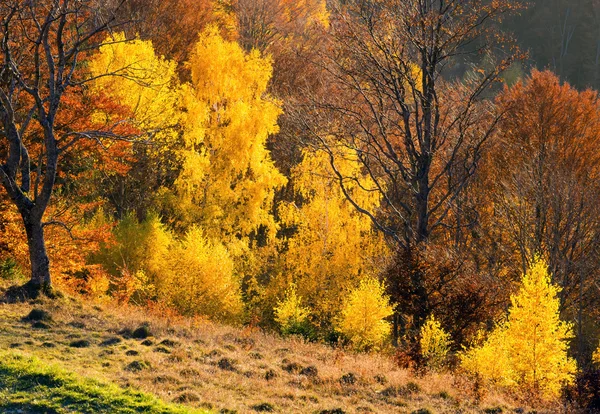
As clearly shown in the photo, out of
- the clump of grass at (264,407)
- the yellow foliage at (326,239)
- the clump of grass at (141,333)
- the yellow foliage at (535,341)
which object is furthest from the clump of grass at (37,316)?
the yellow foliage at (326,239)

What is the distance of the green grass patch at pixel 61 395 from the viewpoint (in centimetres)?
940

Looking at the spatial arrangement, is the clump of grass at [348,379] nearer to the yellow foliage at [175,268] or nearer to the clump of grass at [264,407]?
the clump of grass at [264,407]

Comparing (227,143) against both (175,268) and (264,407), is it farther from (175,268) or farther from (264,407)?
(264,407)

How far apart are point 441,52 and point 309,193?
15.1 m

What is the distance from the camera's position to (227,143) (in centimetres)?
3128

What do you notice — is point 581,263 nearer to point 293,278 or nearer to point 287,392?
point 293,278

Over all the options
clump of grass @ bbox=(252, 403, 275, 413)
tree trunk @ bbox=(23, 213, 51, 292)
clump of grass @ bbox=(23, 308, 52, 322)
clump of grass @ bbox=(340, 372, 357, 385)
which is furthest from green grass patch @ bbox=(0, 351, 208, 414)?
tree trunk @ bbox=(23, 213, 51, 292)

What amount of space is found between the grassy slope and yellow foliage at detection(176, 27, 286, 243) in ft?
46.8

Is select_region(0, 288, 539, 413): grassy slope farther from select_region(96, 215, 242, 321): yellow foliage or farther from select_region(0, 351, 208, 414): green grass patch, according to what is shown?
select_region(96, 215, 242, 321): yellow foliage

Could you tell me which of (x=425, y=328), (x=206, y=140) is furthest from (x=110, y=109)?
(x=425, y=328)

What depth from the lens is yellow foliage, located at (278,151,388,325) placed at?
3206cm

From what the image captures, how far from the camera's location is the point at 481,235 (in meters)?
33.3

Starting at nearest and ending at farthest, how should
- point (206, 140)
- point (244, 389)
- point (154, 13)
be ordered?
point (244, 389), point (206, 140), point (154, 13)

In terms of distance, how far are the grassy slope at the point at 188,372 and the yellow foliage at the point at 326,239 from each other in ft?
51.4
